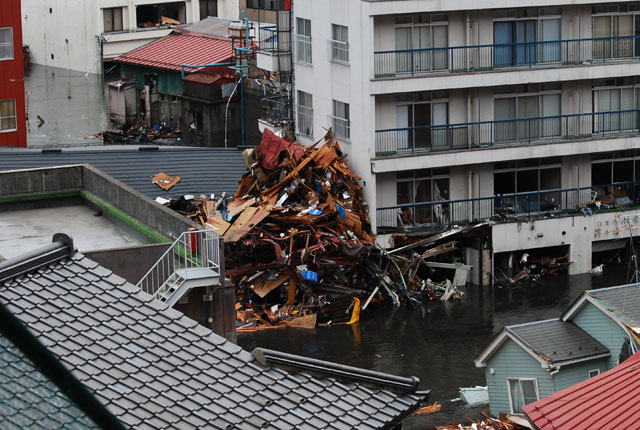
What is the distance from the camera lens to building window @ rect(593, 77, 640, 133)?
32.9 m

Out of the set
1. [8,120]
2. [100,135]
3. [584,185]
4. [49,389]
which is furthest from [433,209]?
[49,389]

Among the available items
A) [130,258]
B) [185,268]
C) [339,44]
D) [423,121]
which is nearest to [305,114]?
[339,44]

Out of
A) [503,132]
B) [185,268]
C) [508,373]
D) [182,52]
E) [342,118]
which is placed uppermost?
[182,52]

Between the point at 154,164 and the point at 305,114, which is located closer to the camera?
the point at 154,164

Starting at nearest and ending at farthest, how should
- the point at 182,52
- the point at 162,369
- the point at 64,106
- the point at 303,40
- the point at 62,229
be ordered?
the point at 162,369, the point at 62,229, the point at 303,40, the point at 182,52, the point at 64,106

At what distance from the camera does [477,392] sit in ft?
72.8

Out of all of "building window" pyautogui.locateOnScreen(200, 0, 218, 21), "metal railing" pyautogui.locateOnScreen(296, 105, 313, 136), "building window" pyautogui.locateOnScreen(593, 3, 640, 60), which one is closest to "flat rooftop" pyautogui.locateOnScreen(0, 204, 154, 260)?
"metal railing" pyautogui.locateOnScreen(296, 105, 313, 136)

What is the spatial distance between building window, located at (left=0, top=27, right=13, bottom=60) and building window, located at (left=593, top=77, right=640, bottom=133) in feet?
64.5

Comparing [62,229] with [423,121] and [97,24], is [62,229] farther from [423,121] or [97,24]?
[97,24]

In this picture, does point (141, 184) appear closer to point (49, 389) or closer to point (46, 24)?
point (49, 389)

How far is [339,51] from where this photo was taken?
31438 millimetres

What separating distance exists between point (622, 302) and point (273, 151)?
40.1ft

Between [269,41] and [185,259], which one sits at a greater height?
[269,41]

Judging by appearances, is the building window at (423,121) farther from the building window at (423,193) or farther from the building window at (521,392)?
the building window at (521,392)
